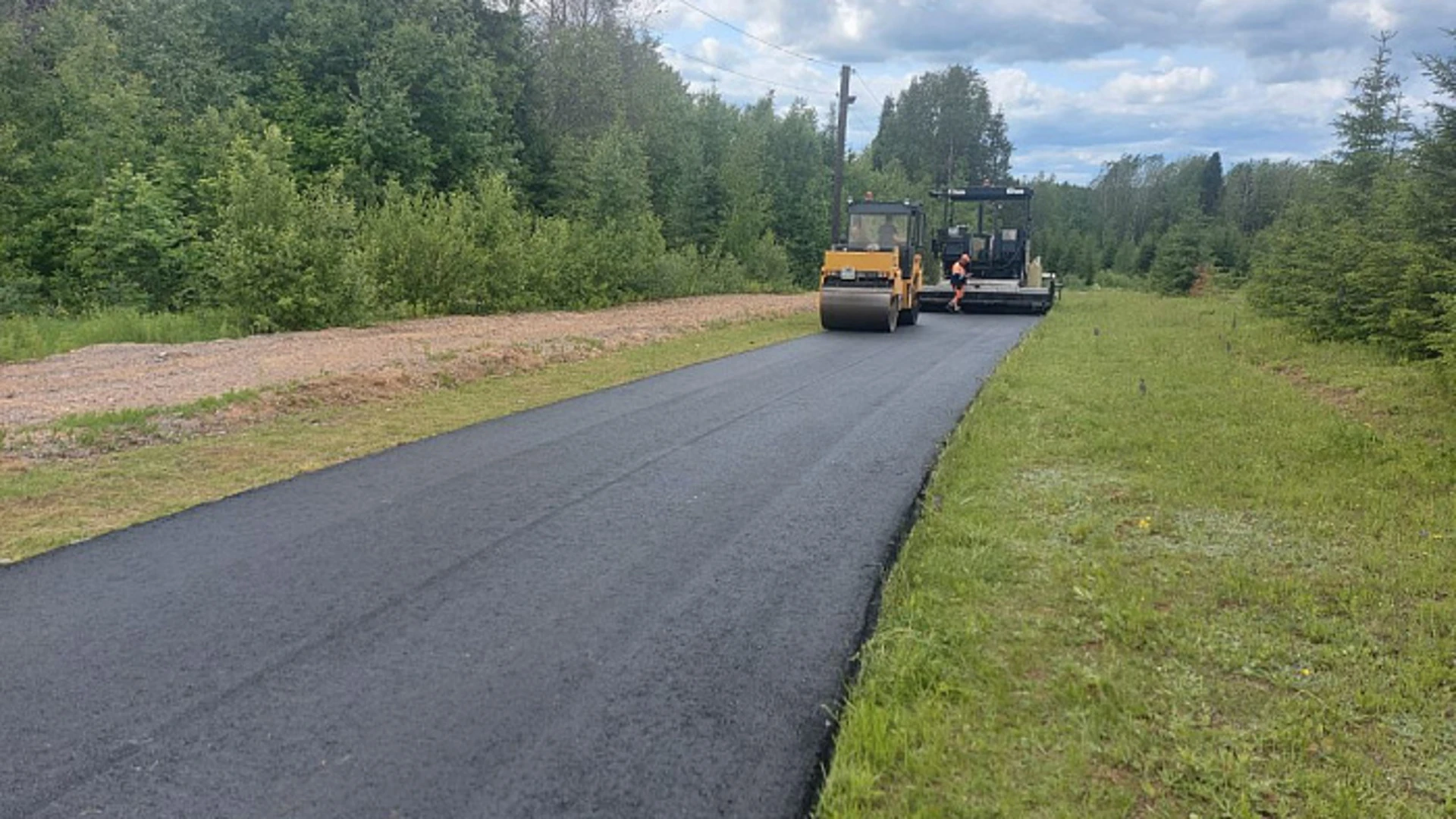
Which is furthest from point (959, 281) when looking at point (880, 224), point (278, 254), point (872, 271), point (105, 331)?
point (105, 331)

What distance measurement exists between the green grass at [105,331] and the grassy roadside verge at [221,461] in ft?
18.8

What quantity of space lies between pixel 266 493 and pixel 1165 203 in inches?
4131

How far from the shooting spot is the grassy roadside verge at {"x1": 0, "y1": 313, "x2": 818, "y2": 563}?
5325 millimetres

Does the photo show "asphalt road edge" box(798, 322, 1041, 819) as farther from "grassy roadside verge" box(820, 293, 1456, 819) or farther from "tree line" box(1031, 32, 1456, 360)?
"tree line" box(1031, 32, 1456, 360)

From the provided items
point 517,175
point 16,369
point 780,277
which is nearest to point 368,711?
point 16,369

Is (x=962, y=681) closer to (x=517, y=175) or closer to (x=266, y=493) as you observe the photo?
(x=266, y=493)

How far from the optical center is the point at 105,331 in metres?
13.5

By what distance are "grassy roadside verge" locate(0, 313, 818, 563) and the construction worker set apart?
14920 millimetres

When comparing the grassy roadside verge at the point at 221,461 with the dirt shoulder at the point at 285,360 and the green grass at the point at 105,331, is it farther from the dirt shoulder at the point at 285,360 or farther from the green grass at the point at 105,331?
the green grass at the point at 105,331

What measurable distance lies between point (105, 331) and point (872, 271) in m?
13.3

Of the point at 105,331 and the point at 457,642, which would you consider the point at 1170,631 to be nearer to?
the point at 457,642

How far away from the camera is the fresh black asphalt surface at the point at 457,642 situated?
9.09 ft

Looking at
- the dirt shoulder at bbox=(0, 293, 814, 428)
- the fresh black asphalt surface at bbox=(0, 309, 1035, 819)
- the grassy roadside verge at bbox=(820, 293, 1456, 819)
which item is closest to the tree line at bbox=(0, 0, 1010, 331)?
the dirt shoulder at bbox=(0, 293, 814, 428)

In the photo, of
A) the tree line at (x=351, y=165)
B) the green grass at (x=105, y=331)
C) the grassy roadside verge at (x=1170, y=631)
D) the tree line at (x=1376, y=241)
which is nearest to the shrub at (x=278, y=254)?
the tree line at (x=351, y=165)
